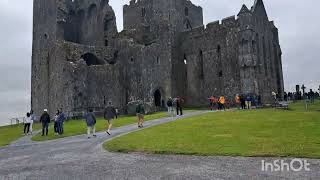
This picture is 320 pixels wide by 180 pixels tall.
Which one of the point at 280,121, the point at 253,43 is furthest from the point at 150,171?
the point at 253,43

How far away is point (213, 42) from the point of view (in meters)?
52.6

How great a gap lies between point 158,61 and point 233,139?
3530 cm

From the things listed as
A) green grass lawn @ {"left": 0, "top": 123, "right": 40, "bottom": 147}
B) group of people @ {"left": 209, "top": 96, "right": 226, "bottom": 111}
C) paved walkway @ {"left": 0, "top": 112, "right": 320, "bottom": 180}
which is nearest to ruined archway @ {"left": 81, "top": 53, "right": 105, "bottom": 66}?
group of people @ {"left": 209, "top": 96, "right": 226, "bottom": 111}

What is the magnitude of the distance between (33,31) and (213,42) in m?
28.0

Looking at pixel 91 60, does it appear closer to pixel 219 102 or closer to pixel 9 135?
pixel 219 102

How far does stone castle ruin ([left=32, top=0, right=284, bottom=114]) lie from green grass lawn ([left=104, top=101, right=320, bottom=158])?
23604 millimetres

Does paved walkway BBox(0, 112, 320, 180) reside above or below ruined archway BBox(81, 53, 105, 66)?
below

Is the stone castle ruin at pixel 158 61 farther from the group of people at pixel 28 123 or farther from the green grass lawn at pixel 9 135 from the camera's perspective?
the group of people at pixel 28 123
